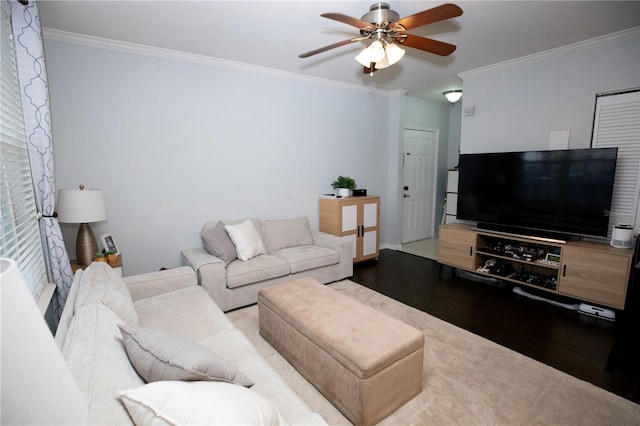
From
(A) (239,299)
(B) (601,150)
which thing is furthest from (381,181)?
(A) (239,299)

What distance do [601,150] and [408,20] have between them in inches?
93.5

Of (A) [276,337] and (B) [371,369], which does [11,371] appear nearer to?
(B) [371,369]

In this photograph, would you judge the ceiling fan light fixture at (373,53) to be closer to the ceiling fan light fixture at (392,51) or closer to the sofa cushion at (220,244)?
the ceiling fan light fixture at (392,51)

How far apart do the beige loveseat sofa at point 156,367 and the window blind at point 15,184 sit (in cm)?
33

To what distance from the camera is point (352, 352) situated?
1.71 meters

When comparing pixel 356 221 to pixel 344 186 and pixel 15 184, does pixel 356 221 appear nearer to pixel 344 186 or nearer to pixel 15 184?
pixel 344 186

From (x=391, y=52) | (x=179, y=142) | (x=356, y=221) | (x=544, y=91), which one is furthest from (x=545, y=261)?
(x=179, y=142)

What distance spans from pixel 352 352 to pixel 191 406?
3.26 feet

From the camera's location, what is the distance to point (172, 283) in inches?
100

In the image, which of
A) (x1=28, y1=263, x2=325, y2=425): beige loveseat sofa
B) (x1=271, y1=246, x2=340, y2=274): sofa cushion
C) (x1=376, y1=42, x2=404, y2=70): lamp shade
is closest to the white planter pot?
(x1=271, y1=246, x2=340, y2=274): sofa cushion

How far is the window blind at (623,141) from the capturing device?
9.64 feet

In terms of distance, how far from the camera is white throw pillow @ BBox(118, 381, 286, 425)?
0.90 m

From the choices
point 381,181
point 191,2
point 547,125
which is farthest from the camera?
point 381,181

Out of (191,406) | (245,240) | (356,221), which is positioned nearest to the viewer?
(191,406)
